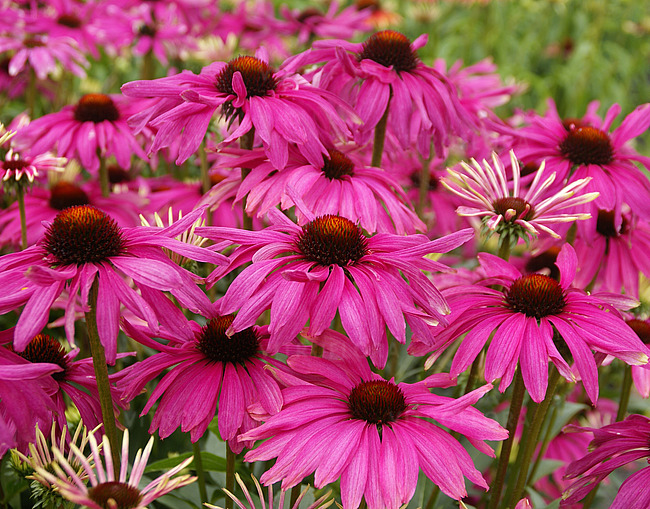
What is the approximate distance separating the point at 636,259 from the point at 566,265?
1.28 ft

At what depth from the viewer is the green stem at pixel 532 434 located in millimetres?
1012

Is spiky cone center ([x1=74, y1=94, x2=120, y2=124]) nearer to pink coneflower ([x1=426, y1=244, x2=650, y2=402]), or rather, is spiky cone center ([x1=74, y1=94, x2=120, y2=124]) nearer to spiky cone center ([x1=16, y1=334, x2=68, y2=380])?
spiky cone center ([x1=16, y1=334, x2=68, y2=380])

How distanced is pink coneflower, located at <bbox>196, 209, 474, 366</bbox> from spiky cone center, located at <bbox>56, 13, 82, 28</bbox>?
1.79m

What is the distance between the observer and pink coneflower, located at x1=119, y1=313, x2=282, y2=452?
34.6 inches

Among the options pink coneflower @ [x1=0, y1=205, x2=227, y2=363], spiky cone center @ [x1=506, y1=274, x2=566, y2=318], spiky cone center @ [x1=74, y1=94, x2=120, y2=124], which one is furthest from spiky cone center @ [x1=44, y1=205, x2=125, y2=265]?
spiky cone center @ [x1=74, y1=94, x2=120, y2=124]

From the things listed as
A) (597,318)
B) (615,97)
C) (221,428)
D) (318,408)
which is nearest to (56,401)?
(221,428)

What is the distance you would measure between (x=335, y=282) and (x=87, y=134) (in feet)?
3.00

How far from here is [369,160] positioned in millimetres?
1448

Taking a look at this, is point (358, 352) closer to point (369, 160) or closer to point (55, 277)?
point (55, 277)

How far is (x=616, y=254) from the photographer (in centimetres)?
139

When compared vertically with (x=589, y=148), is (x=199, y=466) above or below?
below

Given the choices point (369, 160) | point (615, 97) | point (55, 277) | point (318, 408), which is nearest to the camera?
point (55, 277)

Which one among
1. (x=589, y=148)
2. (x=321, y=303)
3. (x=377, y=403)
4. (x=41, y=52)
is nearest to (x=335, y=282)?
(x=321, y=303)

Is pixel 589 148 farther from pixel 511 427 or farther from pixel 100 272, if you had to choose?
pixel 100 272
